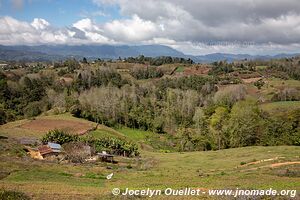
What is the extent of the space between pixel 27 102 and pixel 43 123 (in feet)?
156

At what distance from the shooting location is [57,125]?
9619cm

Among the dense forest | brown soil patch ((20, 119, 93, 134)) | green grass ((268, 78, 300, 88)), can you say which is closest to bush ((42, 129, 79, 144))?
brown soil patch ((20, 119, 93, 134))

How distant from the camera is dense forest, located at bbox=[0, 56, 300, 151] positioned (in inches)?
3127

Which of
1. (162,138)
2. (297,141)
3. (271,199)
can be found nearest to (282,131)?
(297,141)

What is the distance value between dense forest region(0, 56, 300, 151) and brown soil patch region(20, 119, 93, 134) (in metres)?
15.5

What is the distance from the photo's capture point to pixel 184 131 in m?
94.6

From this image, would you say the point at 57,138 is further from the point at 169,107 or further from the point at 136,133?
the point at 169,107

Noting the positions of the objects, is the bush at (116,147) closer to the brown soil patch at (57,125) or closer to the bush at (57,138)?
the bush at (57,138)

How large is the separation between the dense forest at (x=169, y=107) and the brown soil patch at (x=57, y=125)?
1550 centimetres

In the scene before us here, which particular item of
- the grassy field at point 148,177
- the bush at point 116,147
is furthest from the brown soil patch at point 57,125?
the grassy field at point 148,177

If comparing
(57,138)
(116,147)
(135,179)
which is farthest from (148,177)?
(57,138)

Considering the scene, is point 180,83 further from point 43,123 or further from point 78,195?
point 78,195

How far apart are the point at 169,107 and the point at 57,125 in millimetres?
55478

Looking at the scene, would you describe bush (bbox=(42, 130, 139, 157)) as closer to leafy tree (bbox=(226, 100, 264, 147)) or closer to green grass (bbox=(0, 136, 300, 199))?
green grass (bbox=(0, 136, 300, 199))
